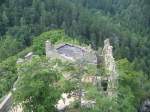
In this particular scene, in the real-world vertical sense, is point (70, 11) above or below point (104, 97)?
above

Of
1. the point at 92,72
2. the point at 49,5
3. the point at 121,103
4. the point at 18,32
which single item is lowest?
the point at 121,103

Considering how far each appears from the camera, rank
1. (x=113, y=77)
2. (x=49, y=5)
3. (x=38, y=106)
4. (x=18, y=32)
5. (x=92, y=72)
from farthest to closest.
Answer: (x=49, y=5)
(x=18, y=32)
(x=113, y=77)
(x=92, y=72)
(x=38, y=106)

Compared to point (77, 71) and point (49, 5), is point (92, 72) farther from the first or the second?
point (49, 5)

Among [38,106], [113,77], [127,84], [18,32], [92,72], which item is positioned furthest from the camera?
[18,32]

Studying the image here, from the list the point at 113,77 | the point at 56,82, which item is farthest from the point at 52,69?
the point at 113,77

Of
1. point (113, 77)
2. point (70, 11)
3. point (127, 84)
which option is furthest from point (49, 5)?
point (113, 77)

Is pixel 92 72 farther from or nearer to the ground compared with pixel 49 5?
nearer to the ground

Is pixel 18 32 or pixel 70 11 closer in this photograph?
pixel 18 32

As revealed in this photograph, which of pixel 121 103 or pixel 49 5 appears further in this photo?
pixel 49 5

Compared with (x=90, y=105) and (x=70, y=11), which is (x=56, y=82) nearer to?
(x=90, y=105)
